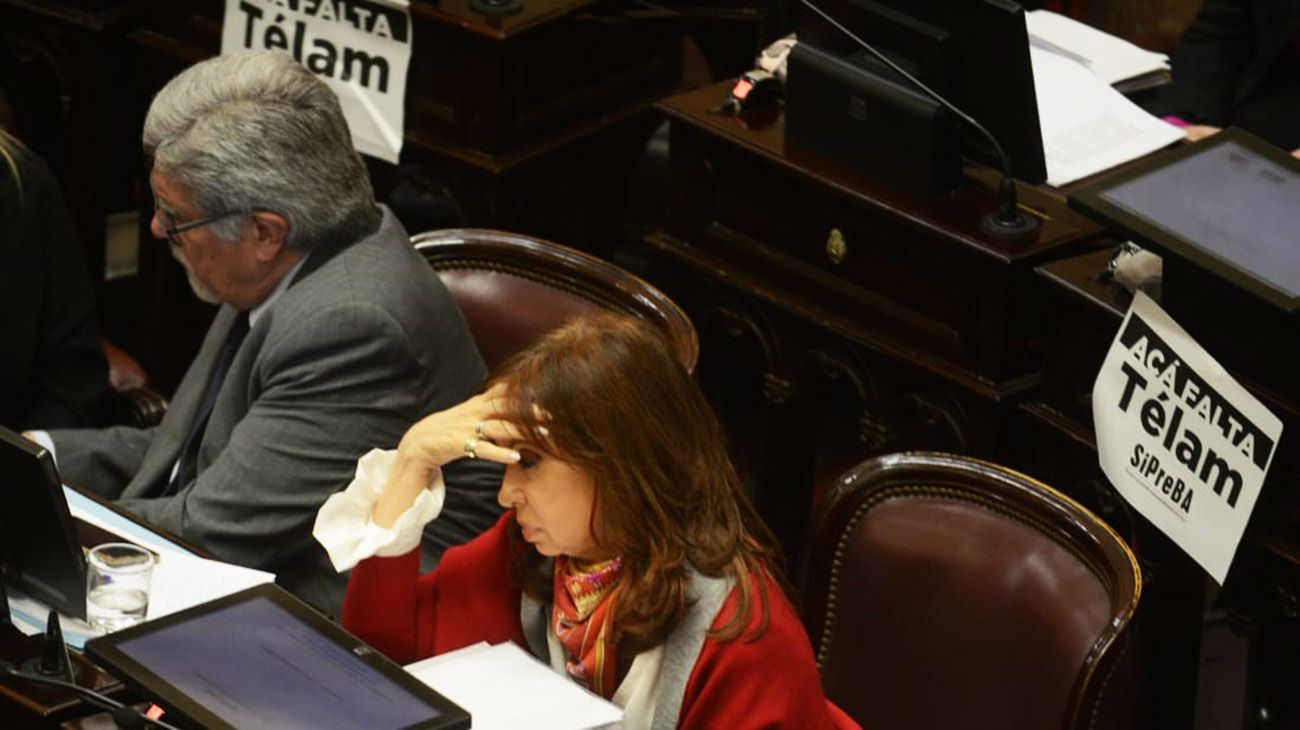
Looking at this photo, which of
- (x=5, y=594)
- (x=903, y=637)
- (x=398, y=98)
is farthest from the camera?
(x=398, y=98)

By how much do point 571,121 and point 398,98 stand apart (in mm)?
369

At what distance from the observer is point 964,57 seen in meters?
3.33

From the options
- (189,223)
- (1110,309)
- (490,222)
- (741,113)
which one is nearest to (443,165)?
(490,222)

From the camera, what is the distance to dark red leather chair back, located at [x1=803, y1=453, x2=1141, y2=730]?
249cm

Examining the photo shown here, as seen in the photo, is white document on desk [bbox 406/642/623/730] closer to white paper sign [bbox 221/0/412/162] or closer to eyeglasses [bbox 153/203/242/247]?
eyeglasses [bbox 153/203/242/247]

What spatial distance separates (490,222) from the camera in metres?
4.18

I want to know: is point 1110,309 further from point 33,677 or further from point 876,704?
point 33,677

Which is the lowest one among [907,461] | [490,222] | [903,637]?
[490,222]

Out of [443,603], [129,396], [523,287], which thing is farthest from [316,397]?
[129,396]

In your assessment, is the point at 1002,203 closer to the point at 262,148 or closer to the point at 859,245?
the point at 859,245

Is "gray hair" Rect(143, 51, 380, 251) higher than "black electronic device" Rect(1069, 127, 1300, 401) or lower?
lower

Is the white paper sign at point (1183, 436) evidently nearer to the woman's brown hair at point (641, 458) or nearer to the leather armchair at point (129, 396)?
the woman's brown hair at point (641, 458)

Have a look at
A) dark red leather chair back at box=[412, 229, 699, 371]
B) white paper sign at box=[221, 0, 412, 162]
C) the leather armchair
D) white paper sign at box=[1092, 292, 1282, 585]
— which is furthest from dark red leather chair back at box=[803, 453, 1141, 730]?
white paper sign at box=[221, 0, 412, 162]

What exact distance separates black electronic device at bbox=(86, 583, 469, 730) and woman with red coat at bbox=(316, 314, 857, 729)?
0.85 feet
